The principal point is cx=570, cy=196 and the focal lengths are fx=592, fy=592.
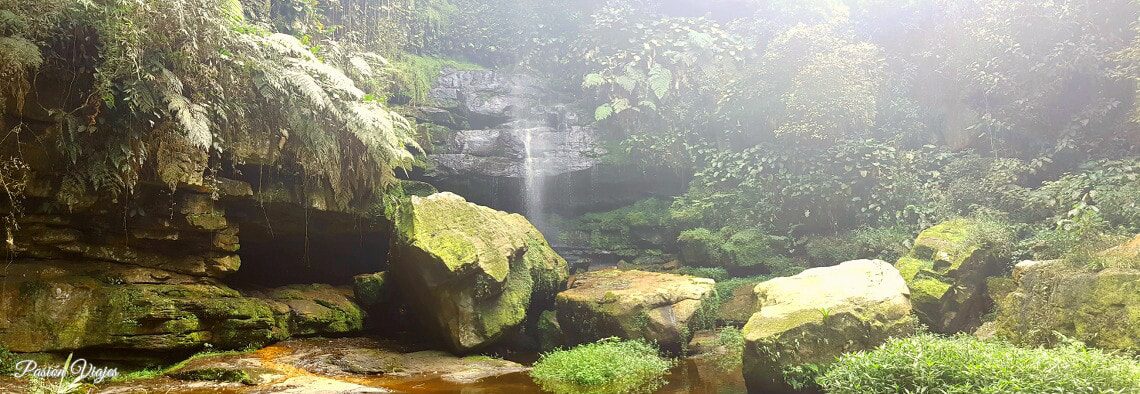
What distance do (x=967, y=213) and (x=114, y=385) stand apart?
13642mm

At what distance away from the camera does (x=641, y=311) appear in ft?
28.6

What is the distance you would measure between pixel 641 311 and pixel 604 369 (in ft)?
4.63

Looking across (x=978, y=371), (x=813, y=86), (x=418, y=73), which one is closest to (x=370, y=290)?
(x=418, y=73)

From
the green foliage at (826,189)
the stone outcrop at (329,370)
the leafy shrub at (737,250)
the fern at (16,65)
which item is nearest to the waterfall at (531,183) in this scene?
the green foliage at (826,189)

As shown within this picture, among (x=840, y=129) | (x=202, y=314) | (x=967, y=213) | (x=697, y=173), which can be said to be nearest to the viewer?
(x=202, y=314)

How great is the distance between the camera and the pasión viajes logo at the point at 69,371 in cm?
596

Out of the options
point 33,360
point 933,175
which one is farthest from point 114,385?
point 933,175

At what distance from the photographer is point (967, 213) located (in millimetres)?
11531

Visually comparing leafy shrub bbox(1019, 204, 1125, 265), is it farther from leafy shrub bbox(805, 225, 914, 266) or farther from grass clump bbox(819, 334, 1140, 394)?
leafy shrub bbox(805, 225, 914, 266)

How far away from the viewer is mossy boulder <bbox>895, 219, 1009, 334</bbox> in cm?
795

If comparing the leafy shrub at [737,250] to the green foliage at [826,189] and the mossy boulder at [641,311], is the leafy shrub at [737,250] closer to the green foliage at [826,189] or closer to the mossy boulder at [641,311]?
the green foliage at [826,189]

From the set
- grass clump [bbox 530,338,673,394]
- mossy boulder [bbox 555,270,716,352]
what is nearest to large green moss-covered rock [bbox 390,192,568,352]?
mossy boulder [bbox 555,270,716,352]

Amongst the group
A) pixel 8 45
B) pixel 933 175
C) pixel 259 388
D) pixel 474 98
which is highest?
pixel 474 98

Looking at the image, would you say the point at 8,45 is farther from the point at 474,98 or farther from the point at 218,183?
the point at 474,98
